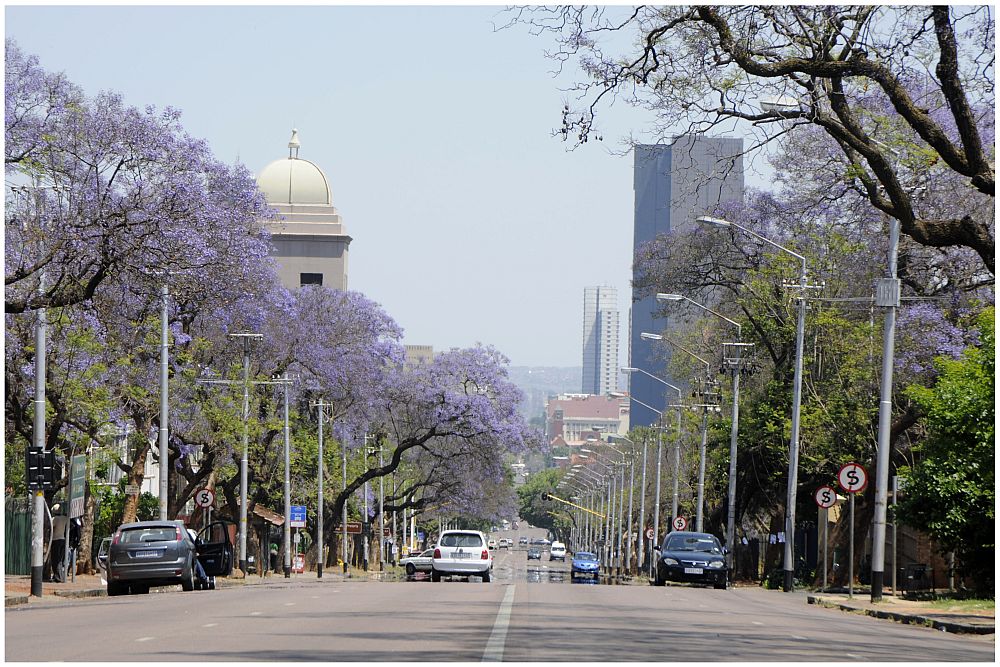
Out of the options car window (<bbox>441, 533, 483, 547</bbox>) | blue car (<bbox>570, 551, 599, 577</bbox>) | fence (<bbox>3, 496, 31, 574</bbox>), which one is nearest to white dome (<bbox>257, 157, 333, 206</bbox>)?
blue car (<bbox>570, 551, 599, 577</bbox>)

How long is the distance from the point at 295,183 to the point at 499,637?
352 feet

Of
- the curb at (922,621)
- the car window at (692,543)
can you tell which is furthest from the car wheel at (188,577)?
the car window at (692,543)

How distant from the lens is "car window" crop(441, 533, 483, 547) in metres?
43.7

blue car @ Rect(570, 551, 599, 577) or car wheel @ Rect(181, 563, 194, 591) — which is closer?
car wheel @ Rect(181, 563, 194, 591)

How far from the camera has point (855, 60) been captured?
19.6m

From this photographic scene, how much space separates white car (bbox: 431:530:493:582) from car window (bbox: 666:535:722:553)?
5.44 metres

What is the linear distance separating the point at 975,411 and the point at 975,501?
175 cm

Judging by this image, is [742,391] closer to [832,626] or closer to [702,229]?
[702,229]

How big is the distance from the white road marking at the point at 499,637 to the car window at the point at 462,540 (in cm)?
1854

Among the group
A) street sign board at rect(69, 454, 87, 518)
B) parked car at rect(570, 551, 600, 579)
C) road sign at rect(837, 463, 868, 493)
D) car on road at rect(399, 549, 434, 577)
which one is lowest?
parked car at rect(570, 551, 600, 579)

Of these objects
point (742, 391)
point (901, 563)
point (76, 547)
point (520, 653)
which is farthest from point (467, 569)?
point (520, 653)

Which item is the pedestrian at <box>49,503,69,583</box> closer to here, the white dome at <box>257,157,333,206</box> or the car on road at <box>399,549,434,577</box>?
the car on road at <box>399,549,434,577</box>

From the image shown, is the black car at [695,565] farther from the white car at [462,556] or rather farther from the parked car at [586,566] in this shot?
the parked car at [586,566]

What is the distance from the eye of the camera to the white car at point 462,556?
4323 cm
